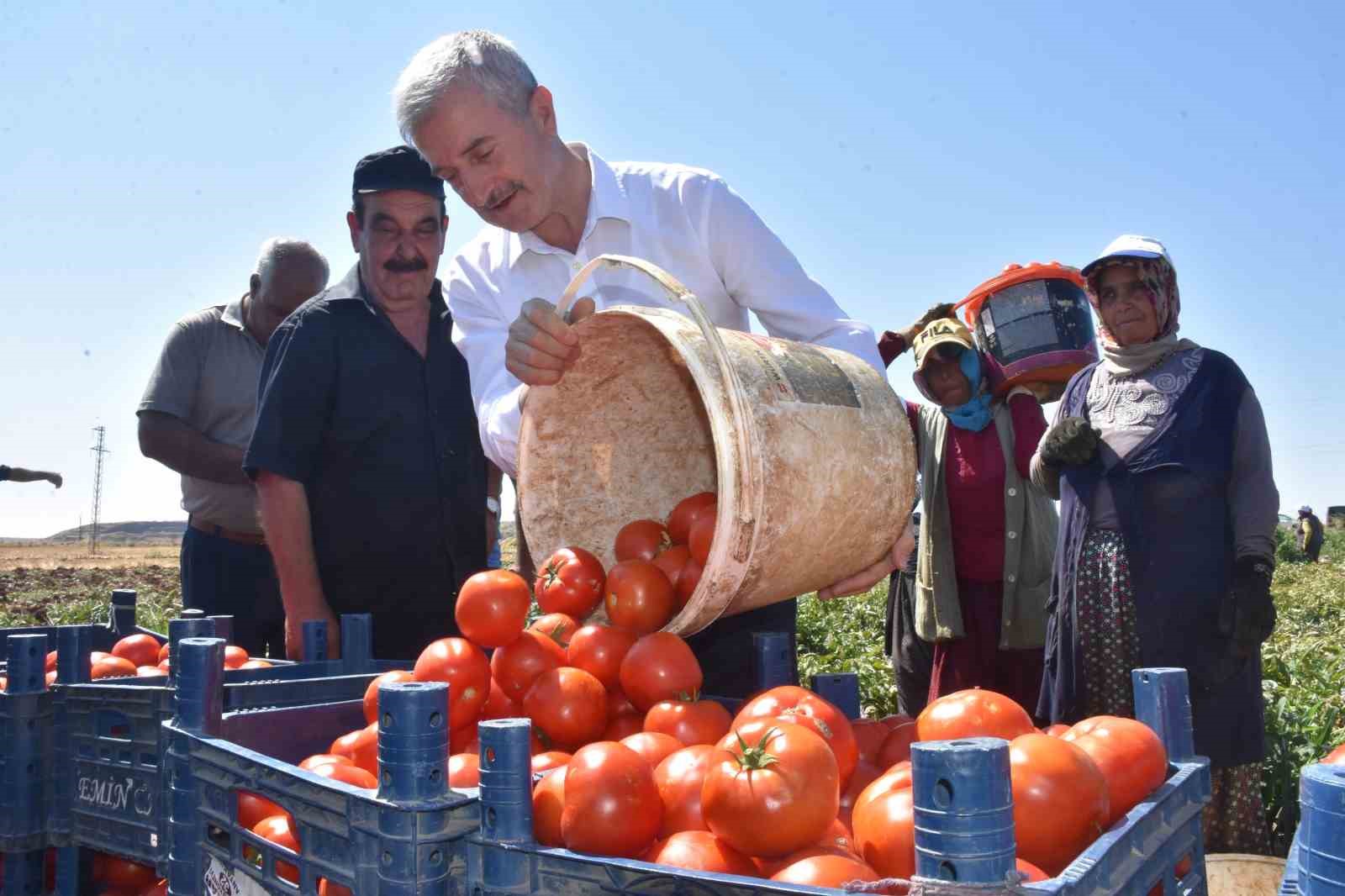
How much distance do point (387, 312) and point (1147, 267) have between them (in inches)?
106

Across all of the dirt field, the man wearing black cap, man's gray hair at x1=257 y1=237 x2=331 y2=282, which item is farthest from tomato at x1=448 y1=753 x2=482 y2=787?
the dirt field

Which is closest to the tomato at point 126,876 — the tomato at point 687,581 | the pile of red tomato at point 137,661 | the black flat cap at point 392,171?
the pile of red tomato at point 137,661

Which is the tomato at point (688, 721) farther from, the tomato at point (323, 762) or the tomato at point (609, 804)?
the tomato at point (323, 762)

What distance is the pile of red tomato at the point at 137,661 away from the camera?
2.41 metres

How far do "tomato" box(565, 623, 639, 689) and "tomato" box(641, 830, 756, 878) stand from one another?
2.27 ft

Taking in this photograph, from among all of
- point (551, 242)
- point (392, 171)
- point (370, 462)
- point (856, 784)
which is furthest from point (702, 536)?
point (392, 171)

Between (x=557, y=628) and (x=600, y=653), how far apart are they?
21 centimetres

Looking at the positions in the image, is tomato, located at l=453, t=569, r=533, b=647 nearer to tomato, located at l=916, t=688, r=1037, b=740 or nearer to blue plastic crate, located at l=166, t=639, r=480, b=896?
blue plastic crate, located at l=166, t=639, r=480, b=896

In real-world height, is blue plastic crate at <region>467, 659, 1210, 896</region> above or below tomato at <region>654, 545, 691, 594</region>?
below

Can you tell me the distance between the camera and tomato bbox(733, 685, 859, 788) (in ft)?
4.93

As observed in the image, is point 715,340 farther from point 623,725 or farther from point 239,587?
point 239,587

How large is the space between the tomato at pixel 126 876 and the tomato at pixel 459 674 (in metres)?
0.73

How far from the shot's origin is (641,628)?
2.12 m

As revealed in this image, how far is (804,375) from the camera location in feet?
6.71
